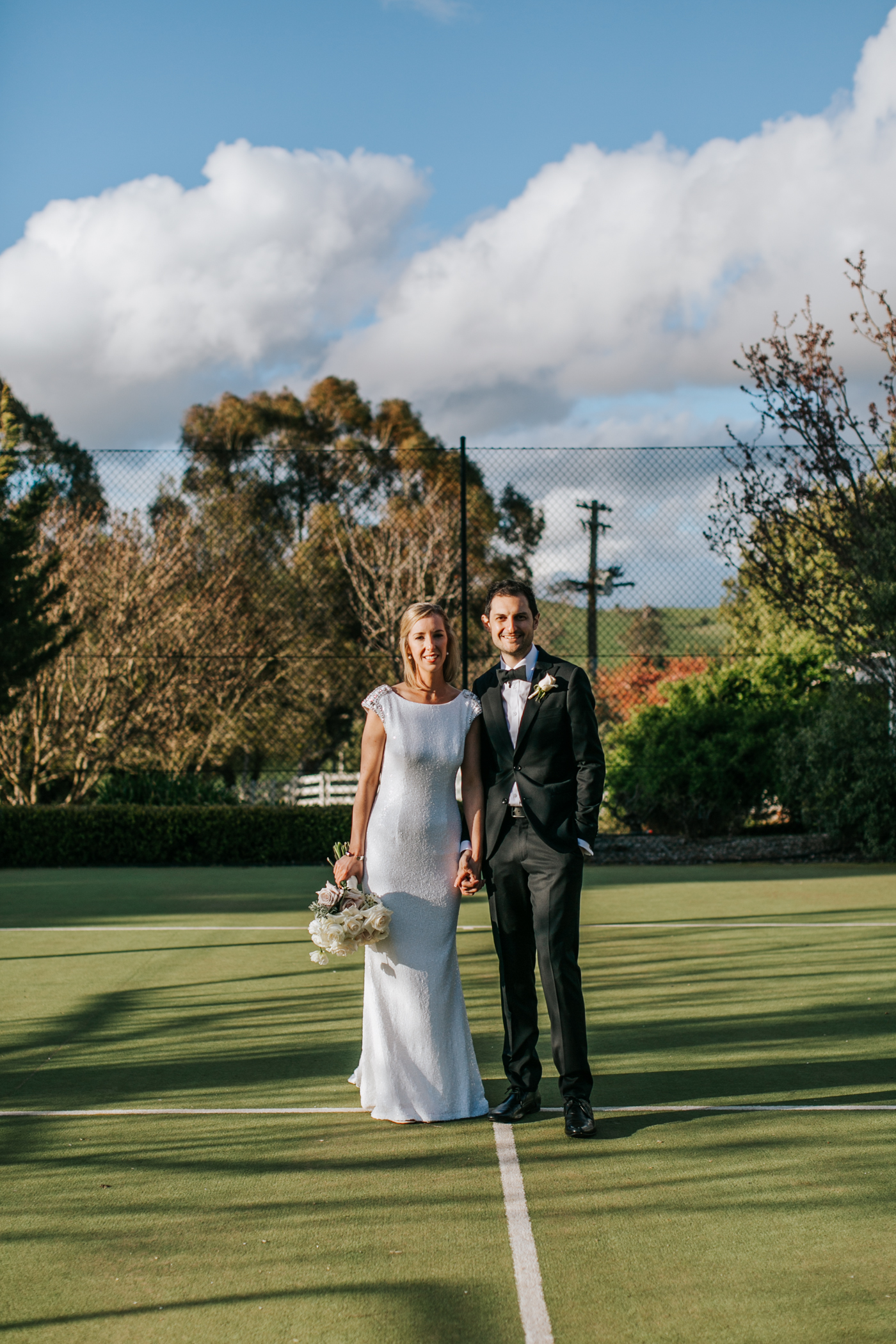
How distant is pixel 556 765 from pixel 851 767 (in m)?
8.37

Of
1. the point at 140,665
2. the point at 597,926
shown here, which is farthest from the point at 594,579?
the point at 140,665

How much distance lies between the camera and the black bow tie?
437 centimetres

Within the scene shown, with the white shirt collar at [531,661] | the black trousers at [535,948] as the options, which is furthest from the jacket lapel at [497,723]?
the black trousers at [535,948]

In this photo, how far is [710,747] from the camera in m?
14.0

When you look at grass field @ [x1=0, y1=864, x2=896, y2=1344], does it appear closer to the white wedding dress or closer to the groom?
the white wedding dress

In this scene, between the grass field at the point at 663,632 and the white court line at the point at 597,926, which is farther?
the grass field at the point at 663,632

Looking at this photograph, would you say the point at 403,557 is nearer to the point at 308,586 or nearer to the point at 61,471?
the point at 308,586

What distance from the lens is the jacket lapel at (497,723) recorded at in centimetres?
434

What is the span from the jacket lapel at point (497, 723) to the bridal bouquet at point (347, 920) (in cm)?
71

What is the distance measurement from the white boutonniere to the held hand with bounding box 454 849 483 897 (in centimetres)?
65

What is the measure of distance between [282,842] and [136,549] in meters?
8.57

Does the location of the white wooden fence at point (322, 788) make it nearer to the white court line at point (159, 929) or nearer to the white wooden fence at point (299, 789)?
the white wooden fence at point (299, 789)

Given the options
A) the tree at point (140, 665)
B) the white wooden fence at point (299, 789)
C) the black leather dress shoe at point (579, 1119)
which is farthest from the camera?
the tree at point (140, 665)

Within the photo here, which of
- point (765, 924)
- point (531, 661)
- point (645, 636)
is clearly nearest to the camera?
point (531, 661)
